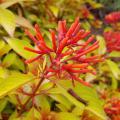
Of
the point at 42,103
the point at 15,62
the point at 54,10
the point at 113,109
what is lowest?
the point at 113,109

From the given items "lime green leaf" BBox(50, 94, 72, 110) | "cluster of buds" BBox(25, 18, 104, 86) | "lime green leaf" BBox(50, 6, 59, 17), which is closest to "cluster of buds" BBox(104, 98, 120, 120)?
"lime green leaf" BBox(50, 94, 72, 110)

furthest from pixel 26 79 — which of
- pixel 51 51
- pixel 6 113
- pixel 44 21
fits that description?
pixel 44 21

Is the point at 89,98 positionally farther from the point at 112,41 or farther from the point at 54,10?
the point at 54,10

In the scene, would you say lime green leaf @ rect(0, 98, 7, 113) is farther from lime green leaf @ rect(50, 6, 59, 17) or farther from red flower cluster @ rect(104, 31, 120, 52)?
lime green leaf @ rect(50, 6, 59, 17)

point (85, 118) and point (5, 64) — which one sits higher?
point (5, 64)

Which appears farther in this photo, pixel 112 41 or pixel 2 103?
pixel 112 41

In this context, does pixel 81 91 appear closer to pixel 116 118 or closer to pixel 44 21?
pixel 116 118

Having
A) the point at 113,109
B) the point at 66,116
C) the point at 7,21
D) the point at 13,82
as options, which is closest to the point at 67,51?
the point at 13,82

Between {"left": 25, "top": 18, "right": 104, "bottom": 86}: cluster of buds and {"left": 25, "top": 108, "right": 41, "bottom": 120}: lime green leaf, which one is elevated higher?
{"left": 25, "top": 18, "right": 104, "bottom": 86}: cluster of buds
